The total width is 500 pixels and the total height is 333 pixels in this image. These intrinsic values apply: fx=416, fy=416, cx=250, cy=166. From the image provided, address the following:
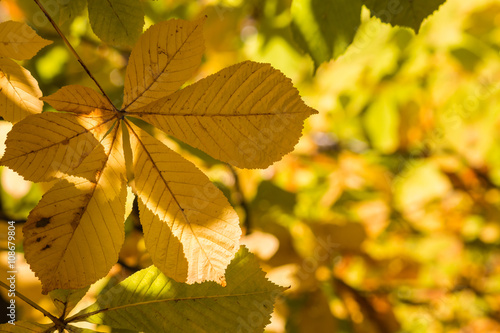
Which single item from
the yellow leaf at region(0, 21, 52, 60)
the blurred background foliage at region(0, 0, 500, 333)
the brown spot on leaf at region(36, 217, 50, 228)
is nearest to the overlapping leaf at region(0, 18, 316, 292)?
the brown spot on leaf at region(36, 217, 50, 228)

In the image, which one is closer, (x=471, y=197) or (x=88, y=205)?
(x=88, y=205)

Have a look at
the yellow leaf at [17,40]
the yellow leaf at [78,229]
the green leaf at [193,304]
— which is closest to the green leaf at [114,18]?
the yellow leaf at [17,40]

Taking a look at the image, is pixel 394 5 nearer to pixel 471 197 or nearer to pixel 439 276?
pixel 471 197

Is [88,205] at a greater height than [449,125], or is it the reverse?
[449,125]

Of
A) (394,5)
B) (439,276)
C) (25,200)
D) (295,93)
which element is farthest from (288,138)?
(439,276)

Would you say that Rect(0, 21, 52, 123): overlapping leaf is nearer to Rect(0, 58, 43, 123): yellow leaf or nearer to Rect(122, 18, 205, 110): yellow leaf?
Rect(0, 58, 43, 123): yellow leaf

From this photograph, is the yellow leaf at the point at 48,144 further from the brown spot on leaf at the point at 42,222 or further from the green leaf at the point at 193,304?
the green leaf at the point at 193,304

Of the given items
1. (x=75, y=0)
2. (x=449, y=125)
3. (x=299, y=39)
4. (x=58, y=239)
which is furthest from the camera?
(x=449, y=125)
